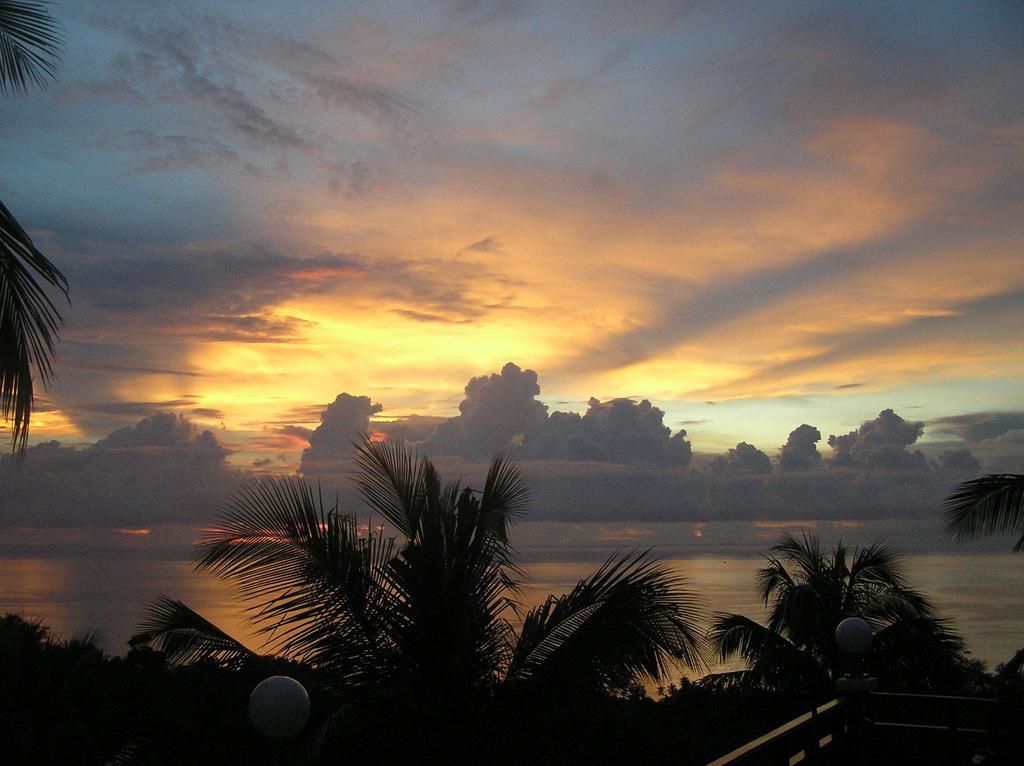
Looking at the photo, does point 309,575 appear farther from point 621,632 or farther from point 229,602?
point 229,602

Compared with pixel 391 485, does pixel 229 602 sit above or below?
below

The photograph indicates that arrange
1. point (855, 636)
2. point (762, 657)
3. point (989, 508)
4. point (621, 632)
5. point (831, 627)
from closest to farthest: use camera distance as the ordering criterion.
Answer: point (855, 636) → point (621, 632) → point (989, 508) → point (762, 657) → point (831, 627)

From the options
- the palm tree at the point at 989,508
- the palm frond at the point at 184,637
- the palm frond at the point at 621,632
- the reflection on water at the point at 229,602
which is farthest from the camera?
the reflection on water at the point at 229,602

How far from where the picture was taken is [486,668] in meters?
8.92

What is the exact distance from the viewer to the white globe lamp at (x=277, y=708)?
5.59 meters

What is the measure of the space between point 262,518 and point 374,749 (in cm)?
239

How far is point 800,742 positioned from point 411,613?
4.20m

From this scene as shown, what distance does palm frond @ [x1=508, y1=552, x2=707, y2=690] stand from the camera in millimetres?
8242

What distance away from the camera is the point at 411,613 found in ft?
29.2

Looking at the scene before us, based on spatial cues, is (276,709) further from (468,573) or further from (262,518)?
(468,573)

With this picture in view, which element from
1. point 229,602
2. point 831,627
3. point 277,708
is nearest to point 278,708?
point 277,708

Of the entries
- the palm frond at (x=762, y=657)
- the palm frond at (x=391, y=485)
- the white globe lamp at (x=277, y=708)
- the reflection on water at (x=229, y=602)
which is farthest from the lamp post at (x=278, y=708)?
the reflection on water at (x=229, y=602)

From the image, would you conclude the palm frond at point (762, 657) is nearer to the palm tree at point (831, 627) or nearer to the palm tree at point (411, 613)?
the palm tree at point (831, 627)

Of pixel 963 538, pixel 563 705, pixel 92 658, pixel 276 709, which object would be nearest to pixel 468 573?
pixel 563 705
